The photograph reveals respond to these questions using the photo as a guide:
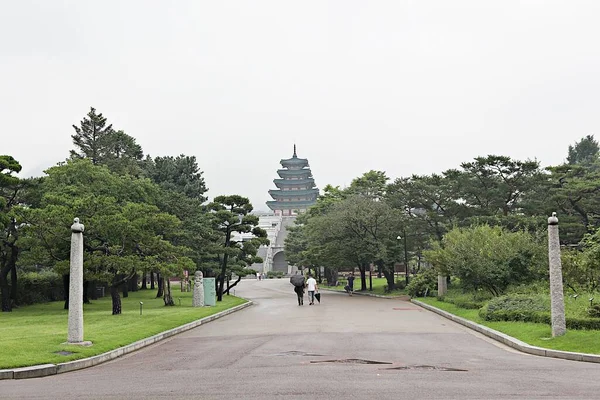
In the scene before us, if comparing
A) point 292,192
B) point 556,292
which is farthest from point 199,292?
point 292,192

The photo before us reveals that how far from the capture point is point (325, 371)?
10.1m

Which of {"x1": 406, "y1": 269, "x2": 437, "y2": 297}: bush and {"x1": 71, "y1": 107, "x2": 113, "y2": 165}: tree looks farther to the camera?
{"x1": 71, "y1": 107, "x2": 113, "y2": 165}: tree

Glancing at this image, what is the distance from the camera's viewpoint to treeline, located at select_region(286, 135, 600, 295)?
87.7 ft

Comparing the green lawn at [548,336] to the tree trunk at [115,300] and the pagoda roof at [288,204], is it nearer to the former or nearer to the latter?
the tree trunk at [115,300]

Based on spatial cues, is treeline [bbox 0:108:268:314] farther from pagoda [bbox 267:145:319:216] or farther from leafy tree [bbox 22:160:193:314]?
pagoda [bbox 267:145:319:216]

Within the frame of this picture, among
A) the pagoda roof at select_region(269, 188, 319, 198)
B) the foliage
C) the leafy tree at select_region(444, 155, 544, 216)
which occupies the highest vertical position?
the pagoda roof at select_region(269, 188, 319, 198)

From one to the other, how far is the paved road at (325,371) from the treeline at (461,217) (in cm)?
1001

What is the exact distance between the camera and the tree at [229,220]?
117 feet

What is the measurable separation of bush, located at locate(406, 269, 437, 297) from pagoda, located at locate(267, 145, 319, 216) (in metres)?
76.3

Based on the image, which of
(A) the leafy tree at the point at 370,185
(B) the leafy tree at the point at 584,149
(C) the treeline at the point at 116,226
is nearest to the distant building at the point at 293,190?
(B) the leafy tree at the point at 584,149

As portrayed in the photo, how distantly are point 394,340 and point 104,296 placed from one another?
34063mm

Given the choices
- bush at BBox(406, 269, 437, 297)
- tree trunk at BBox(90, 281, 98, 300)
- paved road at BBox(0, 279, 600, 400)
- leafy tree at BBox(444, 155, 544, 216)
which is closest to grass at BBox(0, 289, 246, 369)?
paved road at BBox(0, 279, 600, 400)

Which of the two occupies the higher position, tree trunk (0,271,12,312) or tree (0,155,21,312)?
tree (0,155,21,312)

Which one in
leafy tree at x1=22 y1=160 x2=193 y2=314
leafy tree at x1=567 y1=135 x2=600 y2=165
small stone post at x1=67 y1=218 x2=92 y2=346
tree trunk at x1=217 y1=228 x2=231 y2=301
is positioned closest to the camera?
small stone post at x1=67 y1=218 x2=92 y2=346
